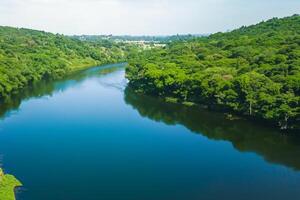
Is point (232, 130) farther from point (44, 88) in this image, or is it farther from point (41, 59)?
point (41, 59)

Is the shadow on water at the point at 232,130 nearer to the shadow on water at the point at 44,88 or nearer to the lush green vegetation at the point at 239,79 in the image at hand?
the lush green vegetation at the point at 239,79

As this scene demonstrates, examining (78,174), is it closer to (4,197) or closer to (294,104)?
(4,197)

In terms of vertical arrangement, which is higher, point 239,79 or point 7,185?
point 239,79

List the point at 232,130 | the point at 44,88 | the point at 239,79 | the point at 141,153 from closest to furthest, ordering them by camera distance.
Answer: the point at 141,153
the point at 232,130
the point at 239,79
the point at 44,88

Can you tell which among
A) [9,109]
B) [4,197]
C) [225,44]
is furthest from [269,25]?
[4,197]

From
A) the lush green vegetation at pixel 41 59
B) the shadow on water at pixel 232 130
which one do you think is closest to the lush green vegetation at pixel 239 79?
the shadow on water at pixel 232 130

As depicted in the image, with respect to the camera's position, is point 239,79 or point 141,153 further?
point 239,79

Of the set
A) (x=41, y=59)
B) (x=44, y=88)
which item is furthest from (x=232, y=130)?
(x=41, y=59)
